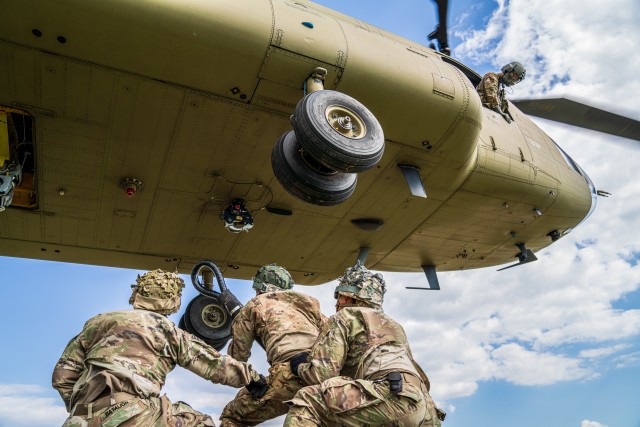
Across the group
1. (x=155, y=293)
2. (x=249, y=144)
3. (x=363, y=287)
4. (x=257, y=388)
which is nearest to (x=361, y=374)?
(x=363, y=287)

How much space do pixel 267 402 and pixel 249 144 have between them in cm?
333

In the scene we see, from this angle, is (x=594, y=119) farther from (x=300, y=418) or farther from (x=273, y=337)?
(x=300, y=418)

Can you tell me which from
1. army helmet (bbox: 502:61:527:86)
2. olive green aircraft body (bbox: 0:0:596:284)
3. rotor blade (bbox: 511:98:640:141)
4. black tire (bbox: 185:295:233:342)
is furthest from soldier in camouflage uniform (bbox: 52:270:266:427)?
rotor blade (bbox: 511:98:640:141)

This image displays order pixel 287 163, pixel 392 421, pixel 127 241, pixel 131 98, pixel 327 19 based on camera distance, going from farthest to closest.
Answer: pixel 127 241 → pixel 327 19 → pixel 131 98 → pixel 287 163 → pixel 392 421

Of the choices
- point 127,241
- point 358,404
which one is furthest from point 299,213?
point 358,404

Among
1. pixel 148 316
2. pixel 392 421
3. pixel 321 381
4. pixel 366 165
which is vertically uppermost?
pixel 366 165

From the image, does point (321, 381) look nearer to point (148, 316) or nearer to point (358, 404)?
point (358, 404)

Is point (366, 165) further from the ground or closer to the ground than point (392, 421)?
further from the ground

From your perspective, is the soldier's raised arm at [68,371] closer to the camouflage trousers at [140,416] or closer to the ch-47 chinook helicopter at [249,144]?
the camouflage trousers at [140,416]

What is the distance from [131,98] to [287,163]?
6.07 feet

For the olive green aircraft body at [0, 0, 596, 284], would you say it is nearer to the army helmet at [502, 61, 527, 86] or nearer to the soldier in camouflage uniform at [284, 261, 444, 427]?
the army helmet at [502, 61, 527, 86]

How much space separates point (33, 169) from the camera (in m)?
6.04

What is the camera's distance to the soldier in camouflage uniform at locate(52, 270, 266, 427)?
8.80ft

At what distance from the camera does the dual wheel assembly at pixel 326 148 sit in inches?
164
